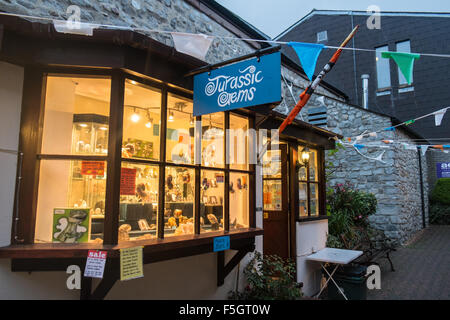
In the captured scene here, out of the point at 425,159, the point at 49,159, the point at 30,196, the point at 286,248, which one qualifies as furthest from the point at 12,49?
the point at 425,159

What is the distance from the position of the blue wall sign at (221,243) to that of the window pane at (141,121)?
1.10m

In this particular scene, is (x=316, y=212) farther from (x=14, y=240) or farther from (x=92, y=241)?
(x=14, y=240)

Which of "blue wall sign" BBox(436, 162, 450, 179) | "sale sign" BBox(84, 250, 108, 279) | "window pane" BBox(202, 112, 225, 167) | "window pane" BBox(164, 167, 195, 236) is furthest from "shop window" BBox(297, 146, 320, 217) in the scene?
"blue wall sign" BBox(436, 162, 450, 179)

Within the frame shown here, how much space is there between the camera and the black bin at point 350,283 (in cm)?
518

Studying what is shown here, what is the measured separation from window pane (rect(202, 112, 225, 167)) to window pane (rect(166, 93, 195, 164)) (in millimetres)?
191

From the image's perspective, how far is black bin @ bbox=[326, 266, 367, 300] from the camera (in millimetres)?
5180

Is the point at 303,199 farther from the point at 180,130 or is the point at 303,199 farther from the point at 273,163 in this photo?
the point at 180,130

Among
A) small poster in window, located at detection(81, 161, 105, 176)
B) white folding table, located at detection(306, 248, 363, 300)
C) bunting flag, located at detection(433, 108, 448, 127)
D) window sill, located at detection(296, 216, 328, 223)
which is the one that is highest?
bunting flag, located at detection(433, 108, 448, 127)

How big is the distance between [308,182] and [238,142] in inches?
104

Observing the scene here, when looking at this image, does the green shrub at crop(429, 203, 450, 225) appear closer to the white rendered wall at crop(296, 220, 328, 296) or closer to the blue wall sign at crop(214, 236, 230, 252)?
the white rendered wall at crop(296, 220, 328, 296)

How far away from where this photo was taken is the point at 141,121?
311cm

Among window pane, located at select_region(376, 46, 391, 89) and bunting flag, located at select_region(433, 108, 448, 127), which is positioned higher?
window pane, located at select_region(376, 46, 391, 89)

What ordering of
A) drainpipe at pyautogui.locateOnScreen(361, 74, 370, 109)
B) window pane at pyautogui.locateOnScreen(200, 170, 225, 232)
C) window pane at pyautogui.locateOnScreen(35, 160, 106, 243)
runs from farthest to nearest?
drainpipe at pyautogui.locateOnScreen(361, 74, 370, 109) < window pane at pyautogui.locateOnScreen(200, 170, 225, 232) < window pane at pyautogui.locateOnScreen(35, 160, 106, 243)

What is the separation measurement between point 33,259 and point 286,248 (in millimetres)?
4236
